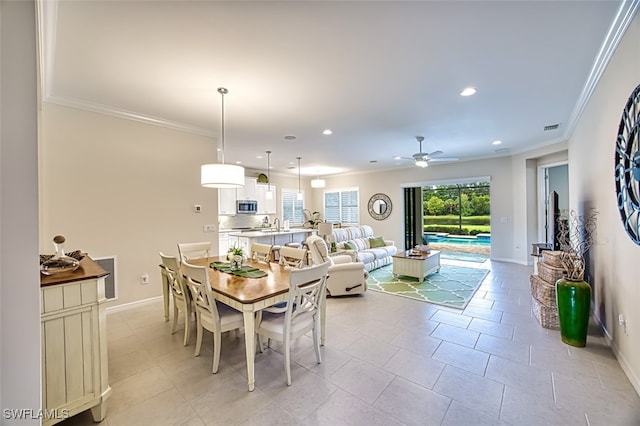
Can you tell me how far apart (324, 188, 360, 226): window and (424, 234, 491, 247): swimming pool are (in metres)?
4.14

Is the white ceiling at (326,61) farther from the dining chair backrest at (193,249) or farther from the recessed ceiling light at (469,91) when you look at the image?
the dining chair backrest at (193,249)

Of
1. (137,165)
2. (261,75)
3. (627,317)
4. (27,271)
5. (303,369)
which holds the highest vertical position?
(261,75)

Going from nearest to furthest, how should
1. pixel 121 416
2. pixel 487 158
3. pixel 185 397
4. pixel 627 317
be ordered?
1. pixel 121 416
2. pixel 185 397
3. pixel 627 317
4. pixel 487 158

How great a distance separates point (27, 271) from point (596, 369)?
402 cm

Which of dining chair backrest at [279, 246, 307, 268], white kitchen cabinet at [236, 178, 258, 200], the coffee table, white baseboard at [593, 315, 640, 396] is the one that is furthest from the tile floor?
white kitchen cabinet at [236, 178, 258, 200]

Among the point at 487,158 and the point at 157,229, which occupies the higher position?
the point at 487,158

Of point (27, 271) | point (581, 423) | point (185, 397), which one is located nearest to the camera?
point (27, 271)

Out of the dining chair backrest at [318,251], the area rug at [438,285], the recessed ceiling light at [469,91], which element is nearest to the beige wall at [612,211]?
the recessed ceiling light at [469,91]

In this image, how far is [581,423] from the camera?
1.70 metres

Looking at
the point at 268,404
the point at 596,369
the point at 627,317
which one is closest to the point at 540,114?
the point at 627,317

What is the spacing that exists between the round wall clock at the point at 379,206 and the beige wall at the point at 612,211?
5.13 meters

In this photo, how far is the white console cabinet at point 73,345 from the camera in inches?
61.7

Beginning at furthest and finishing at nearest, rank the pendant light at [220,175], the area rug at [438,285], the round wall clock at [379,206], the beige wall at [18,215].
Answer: the round wall clock at [379,206], the area rug at [438,285], the pendant light at [220,175], the beige wall at [18,215]

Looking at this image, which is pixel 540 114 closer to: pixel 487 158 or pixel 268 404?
pixel 487 158
